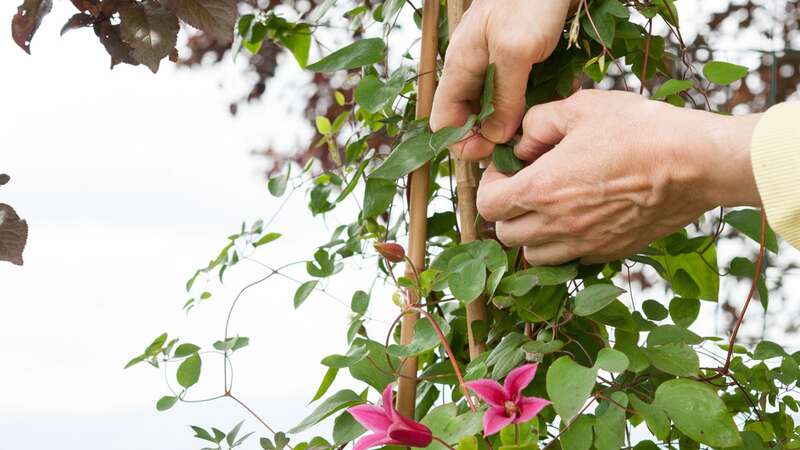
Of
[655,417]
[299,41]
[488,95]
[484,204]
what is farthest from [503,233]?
[299,41]

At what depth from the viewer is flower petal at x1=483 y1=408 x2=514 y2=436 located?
65 cm

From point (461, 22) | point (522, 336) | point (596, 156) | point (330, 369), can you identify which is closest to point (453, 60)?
point (461, 22)

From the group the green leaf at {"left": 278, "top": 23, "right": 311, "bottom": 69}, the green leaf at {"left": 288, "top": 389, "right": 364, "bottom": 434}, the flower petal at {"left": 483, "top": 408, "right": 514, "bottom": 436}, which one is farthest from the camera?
the green leaf at {"left": 278, "top": 23, "right": 311, "bottom": 69}

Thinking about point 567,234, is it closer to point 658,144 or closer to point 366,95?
point 658,144

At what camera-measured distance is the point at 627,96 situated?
0.90 metres

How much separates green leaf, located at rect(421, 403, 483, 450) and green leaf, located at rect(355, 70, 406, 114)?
0.33 m

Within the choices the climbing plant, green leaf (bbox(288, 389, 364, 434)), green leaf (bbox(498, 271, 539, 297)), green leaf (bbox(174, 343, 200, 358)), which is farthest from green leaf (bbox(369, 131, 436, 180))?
green leaf (bbox(174, 343, 200, 358))

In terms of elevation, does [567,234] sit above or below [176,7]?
below

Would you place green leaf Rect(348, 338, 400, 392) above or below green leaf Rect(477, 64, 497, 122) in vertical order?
below

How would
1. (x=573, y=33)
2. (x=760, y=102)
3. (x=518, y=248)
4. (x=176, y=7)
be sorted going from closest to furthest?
(x=176, y=7)
(x=573, y=33)
(x=518, y=248)
(x=760, y=102)

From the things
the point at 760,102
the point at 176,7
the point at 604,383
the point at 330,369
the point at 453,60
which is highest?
the point at 176,7

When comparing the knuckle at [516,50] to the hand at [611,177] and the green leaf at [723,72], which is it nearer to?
the hand at [611,177]

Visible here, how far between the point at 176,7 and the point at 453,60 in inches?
11.9

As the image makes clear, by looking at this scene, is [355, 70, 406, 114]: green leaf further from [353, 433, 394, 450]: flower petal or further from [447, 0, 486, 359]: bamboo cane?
[353, 433, 394, 450]: flower petal
